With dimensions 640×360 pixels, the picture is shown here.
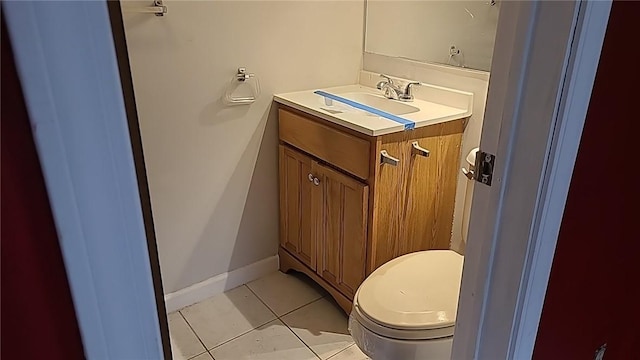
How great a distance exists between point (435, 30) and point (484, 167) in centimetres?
125

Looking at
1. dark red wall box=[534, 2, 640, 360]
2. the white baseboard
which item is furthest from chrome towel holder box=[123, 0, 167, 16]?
dark red wall box=[534, 2, 640, 360]

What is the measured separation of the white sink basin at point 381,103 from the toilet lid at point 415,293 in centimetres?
60

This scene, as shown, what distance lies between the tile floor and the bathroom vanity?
4.5 inches

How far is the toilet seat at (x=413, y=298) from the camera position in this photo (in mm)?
1343

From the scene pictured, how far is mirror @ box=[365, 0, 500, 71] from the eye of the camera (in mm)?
1821

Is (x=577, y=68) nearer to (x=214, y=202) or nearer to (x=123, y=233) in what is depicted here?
(x=123, y=233)

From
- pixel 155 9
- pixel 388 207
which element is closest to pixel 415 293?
pixel 388 207

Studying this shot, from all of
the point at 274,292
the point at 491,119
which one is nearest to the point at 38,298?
the point at 491,119

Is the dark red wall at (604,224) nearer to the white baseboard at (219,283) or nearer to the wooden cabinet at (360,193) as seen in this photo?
the wooden cabinet at (360,193)

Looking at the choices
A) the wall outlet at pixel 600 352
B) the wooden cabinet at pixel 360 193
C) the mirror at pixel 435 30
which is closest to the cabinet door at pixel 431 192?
the wooden cabinet at pixel 360 193

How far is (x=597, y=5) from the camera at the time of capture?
2.42ft

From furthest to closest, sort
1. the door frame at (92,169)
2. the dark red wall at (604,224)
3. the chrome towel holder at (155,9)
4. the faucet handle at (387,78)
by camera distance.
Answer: the faucet handle at (387,78), the chrome towel holder at (155,9), the dark red wall at (604,224), the door frame at (92,169)

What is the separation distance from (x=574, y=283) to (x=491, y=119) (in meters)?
0.44

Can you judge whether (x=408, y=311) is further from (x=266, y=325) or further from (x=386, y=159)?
(x=266, y=325)
